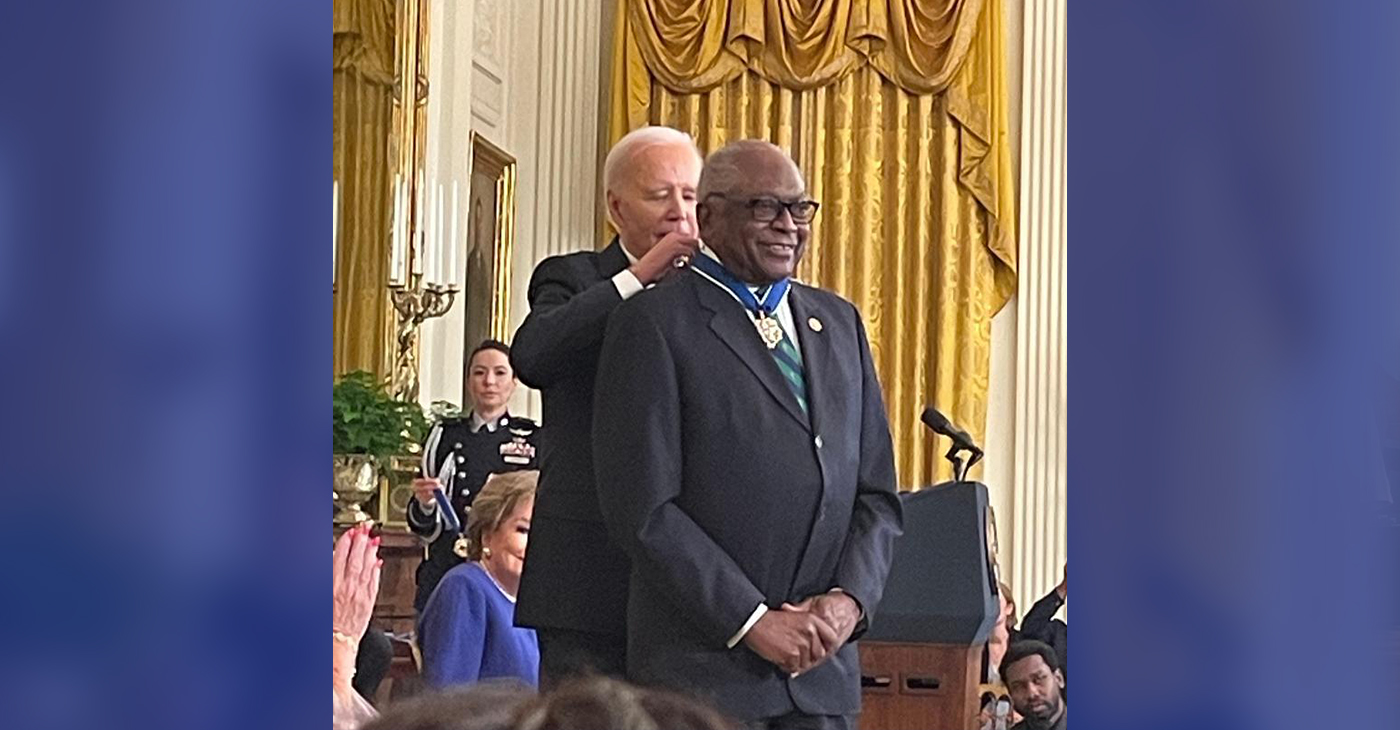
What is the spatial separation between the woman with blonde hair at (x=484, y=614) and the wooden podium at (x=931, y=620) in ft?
1.67

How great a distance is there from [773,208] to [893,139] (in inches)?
227

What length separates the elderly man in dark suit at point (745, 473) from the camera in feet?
6.97

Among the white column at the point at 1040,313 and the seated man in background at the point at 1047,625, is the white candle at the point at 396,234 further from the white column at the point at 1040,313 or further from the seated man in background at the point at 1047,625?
the white column at the point at 1040,313

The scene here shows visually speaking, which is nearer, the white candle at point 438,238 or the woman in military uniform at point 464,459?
the woman in military uniform at point 464,459

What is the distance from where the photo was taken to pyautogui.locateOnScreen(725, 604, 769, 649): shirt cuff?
2.11 metres

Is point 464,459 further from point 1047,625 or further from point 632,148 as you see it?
point 632,148
